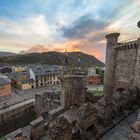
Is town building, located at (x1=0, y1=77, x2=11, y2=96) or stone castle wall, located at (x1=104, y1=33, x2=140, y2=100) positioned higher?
stone castle wall, located at (x1=104, y1=33, x2=140, y2=100)

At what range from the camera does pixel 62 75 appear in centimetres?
1493

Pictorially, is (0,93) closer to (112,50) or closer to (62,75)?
(62,75)

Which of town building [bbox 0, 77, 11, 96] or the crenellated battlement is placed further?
town building [bbox 0, 77, 11, 96]

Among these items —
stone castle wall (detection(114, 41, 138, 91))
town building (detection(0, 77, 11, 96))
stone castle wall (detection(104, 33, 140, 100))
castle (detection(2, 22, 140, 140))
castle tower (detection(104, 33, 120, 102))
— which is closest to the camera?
castle (detection(2, 22, 140, 140))

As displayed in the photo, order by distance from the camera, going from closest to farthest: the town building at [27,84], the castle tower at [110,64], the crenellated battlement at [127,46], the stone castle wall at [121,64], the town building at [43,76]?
the stone castle wall at [121,64] < the crenellated battlement at [127,46] < the castle tower at [110,64] < the town building at [27,84] < the town building at [43,76]

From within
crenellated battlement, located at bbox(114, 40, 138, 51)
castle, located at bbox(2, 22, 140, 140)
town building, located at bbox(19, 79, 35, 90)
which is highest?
crenellated battlement, located at bbox(114, 40, 138, 51)

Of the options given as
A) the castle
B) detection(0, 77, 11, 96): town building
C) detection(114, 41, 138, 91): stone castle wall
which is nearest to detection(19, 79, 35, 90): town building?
detection(0, 77, 11, 96): town building

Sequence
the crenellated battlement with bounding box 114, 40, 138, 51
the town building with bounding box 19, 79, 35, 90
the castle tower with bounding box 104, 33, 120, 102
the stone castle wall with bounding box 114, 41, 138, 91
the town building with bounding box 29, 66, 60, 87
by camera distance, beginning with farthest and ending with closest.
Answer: the town building with bounding box 29, 66, 60, 87 < the town building with bounding box 19, 79, 35, 90 < the castle tower with bounding box 104, 33, 120, 102 < the stone castle wall with bounding box 114, 41, 138, 91 < the crenellated battlement with bounding box 114, 40, 138, 51

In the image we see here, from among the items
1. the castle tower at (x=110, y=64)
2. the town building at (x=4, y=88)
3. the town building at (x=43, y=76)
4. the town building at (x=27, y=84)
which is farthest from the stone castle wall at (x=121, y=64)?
the town building at (x=43, y=76)

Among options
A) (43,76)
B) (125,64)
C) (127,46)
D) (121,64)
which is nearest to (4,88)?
(43,76)

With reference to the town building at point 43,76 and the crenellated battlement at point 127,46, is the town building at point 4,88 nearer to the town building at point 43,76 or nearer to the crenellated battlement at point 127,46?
the town building at point 43,76

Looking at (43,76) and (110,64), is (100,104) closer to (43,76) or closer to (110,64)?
(110,64)

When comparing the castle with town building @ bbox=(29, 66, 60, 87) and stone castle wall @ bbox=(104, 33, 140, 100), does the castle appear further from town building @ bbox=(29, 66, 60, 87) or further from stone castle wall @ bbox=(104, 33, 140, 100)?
town building @ bbox=(29, 66, 60, 87)

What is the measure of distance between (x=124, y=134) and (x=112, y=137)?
25.5 inches
